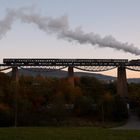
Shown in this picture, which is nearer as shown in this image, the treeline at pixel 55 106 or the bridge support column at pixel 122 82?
the treeline at pixel 55 106

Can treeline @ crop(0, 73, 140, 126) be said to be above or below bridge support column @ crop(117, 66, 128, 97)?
below

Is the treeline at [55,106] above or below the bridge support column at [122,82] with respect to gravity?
below

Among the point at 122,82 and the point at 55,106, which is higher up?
the point at 122,82

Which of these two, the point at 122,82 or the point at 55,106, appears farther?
the point at 122,82

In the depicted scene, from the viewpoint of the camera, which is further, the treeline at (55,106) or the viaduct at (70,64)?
the viaduct at (70,64)

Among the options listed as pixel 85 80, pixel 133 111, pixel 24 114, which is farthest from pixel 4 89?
pixel 85 80

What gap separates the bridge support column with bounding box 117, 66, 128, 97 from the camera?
6462 centimetres

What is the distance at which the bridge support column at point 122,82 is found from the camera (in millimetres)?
64625

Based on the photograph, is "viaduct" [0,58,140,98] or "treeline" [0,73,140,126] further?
"viaduct" [0,58,140,98]

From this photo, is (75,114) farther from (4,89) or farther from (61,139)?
(61,139)

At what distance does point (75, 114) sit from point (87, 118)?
2413mm

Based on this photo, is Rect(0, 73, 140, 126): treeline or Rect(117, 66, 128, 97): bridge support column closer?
Rect(0, 73, 140, 126): treeline

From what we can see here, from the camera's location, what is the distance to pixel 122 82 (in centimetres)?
6450

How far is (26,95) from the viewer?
187 feet
